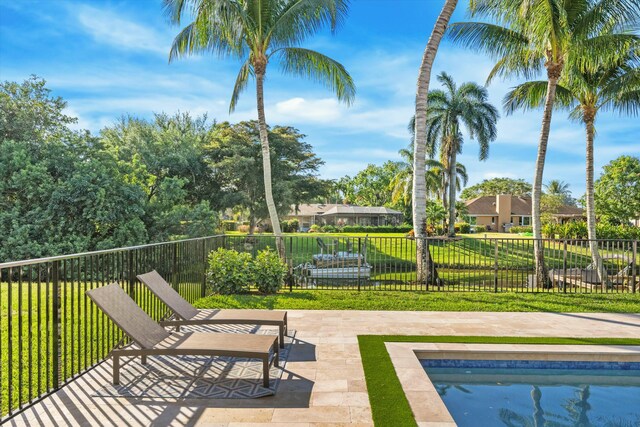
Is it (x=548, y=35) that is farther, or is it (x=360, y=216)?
(x=360, y=216)

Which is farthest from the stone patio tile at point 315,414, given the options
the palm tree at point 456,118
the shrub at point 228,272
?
the palm tree at point 456,118

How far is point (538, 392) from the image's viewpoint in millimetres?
4457

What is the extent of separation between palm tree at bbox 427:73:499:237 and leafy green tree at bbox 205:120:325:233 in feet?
28.0

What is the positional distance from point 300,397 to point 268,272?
509 centimetres

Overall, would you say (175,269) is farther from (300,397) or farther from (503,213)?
(503,213)

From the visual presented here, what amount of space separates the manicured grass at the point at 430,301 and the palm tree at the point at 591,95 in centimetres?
403

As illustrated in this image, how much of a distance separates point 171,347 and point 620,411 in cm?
423

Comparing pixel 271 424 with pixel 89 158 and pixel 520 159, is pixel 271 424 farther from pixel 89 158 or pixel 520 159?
pixel 520 159

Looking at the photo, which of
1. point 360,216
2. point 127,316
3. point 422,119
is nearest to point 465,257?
point 422,119

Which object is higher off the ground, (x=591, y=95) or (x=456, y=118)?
(x=456, y=118)

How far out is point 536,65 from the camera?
44.7ft

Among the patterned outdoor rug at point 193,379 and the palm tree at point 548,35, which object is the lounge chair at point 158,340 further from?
the palm tree at point 548,35

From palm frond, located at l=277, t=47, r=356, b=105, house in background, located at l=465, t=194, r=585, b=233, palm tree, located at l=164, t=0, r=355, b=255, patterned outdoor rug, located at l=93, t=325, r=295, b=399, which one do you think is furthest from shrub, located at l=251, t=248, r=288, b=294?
house in background, located at l=465, t=194, r=585, b=233

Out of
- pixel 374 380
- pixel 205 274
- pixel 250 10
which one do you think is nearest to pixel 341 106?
pixel 250 10
